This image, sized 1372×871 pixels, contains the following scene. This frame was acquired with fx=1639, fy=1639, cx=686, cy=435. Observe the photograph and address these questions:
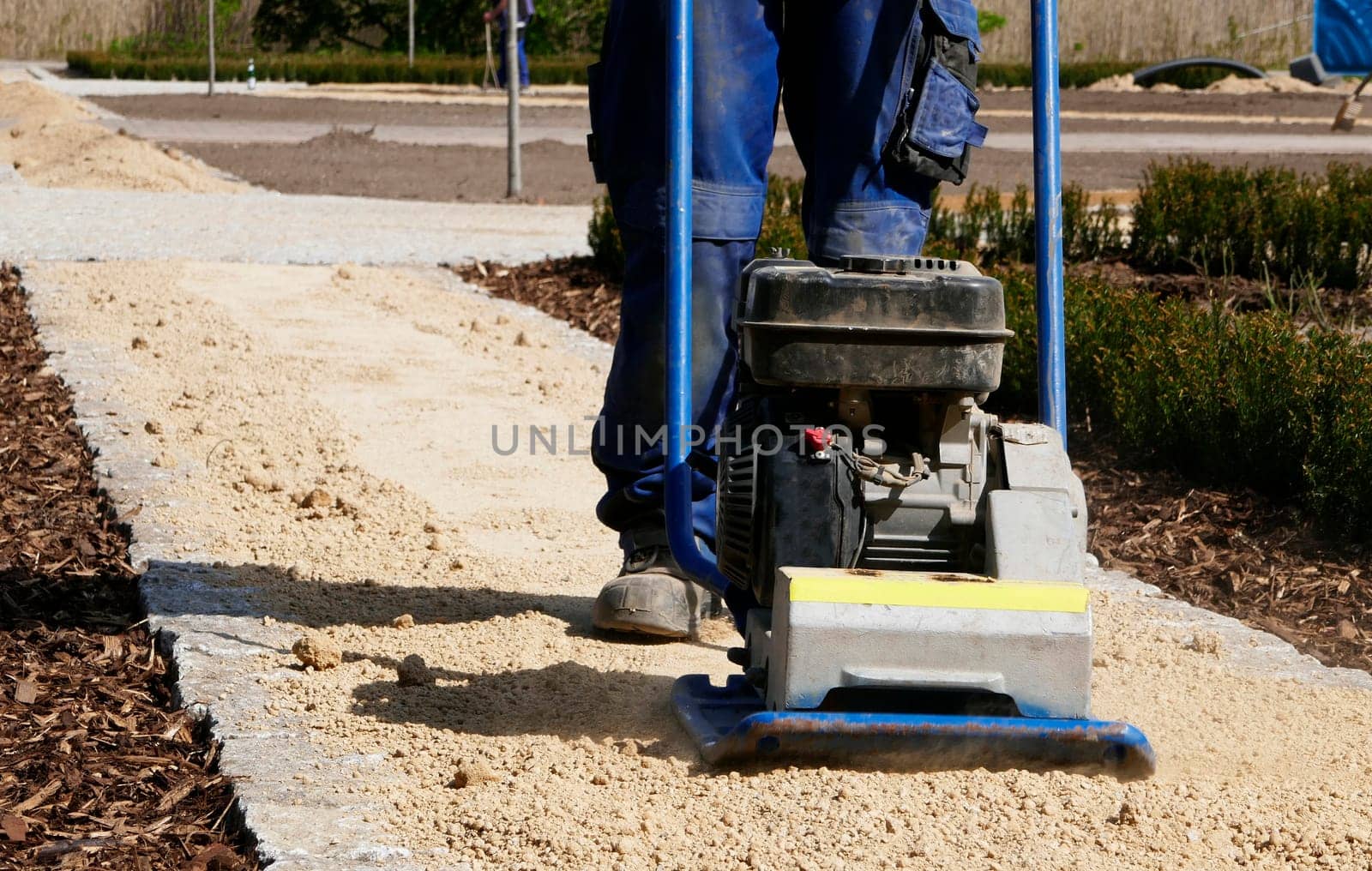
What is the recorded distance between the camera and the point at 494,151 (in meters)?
15.1

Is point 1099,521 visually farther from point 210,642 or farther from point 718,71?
point 210,642

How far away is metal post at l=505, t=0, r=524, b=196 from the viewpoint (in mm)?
10812

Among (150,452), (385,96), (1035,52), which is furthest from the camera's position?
(385,96)

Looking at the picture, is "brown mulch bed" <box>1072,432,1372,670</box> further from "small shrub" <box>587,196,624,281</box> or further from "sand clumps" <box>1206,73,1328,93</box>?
"sand clumps" <box>1206,73,1328,93</box>

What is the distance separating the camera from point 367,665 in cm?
299

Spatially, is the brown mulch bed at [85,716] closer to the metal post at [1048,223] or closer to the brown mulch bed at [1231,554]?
the metal post at [1048,223]

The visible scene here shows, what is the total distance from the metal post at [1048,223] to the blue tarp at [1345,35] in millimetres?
16781

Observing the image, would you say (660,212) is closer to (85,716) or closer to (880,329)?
(880,329)

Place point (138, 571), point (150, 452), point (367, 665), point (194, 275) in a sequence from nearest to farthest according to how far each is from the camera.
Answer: point (367, 665), point (138, 571), point (150, 452), point (194, 275)

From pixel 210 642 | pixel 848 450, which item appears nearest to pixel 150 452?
pixel 210 642

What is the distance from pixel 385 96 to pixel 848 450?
20.7 m

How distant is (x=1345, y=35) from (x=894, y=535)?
62.1 ft

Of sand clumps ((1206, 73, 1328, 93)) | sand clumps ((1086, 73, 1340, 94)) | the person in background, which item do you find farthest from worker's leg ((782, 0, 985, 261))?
sand clumps ((1206, 73, 1328, 93))

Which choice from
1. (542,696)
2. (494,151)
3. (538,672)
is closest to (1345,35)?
(494,151)
